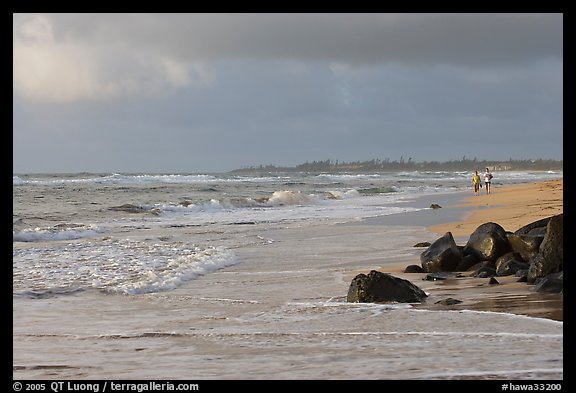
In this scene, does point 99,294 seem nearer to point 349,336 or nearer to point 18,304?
point 18,304

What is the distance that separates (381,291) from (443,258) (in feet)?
8.07

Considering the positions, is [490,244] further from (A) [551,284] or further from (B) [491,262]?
(A) [551,284]

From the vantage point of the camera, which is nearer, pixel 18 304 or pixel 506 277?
pixel 18 304

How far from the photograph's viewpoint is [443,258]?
8.81m

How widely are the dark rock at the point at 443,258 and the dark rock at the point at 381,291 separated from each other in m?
2.08

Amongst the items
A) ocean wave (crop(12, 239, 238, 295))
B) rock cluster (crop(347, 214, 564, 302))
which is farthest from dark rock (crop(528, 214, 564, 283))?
ocean wave (crop(12, 239, 238, 295))

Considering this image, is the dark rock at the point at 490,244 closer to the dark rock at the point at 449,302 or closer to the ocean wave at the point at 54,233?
the dark rock at the point at 449,302

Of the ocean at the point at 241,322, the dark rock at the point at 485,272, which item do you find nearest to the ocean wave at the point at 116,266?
the ocean at the point at 241,322

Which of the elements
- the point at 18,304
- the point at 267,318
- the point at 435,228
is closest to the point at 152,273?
the point at 18,304

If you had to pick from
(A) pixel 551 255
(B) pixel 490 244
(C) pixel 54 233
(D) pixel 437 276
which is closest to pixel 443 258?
(D) pixel 437 276

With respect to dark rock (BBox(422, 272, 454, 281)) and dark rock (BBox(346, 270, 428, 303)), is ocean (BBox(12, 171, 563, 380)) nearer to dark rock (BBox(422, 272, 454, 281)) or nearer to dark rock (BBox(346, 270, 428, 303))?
dark rock (BBox(346, 270, 428, 303))

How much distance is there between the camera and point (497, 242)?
8.94 meters

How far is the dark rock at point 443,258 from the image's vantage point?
879cm
